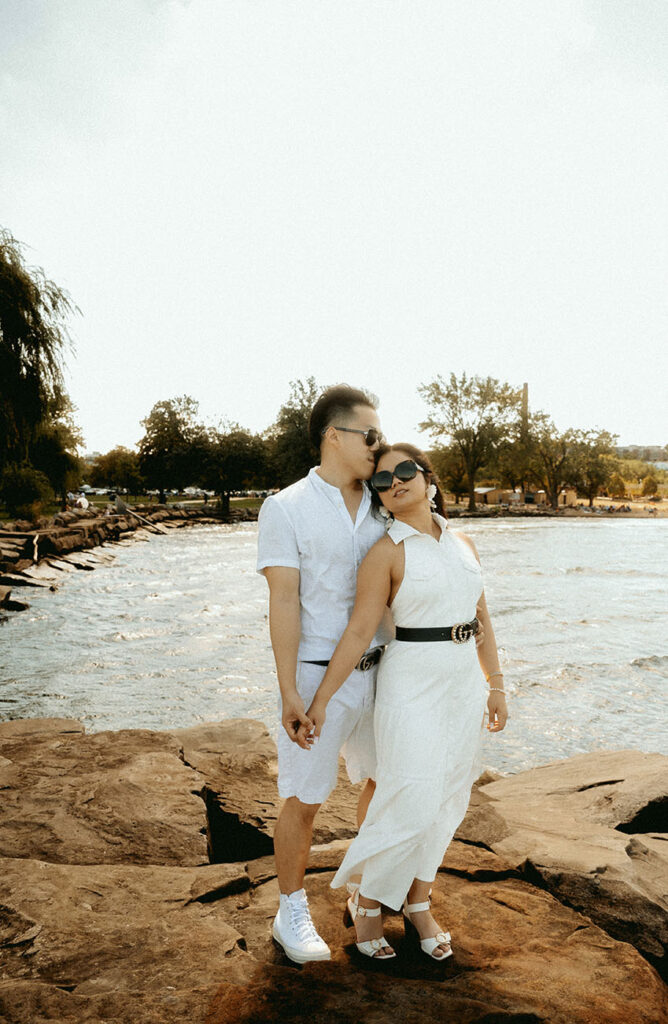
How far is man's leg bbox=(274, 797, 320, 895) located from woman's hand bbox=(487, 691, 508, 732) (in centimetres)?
83

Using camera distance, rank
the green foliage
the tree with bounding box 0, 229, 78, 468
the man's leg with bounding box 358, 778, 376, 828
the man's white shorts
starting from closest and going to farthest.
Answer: the man's white shorts < the man's leg with bounding box 358, 778, 376, 828 < the tree with bounding box 0, 229, 78, 468 < the green foliage

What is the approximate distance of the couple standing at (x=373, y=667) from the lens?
2.42 m

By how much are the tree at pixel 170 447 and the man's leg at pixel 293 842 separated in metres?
55.8

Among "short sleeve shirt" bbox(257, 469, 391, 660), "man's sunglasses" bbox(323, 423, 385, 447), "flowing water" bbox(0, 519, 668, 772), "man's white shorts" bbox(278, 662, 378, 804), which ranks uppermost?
"man's sunglasses" bbox(323, 423, 385, 447)

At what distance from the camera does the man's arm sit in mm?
2396

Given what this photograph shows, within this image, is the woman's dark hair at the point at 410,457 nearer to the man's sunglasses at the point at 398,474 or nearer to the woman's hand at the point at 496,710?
the man's sunglasses at the point at 398,474

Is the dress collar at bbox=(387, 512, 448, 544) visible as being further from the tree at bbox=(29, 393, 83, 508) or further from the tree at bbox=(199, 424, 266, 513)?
the tree at bbox=(199, 424, 266, 513)

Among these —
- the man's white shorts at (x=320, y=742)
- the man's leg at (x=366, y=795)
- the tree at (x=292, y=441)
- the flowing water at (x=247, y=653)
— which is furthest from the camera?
the tree at (x=292, y=441)

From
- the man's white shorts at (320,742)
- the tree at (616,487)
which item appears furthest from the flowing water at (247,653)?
the tree at (616,487)

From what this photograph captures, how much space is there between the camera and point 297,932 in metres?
2.43

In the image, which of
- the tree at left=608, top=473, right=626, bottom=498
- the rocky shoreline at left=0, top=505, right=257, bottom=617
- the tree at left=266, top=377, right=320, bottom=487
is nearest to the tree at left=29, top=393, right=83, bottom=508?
the rocky shoreline at left=0, top=505, right=257, bottom=617

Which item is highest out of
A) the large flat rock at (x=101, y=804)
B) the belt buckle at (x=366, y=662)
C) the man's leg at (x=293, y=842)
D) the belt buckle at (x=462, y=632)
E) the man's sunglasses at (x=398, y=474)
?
the man's sunglasses at (x=398, y=474)

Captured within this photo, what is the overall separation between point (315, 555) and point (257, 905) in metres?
1.48

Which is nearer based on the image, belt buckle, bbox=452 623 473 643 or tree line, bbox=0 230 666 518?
belt buckle, bbox=452 623 473 643
